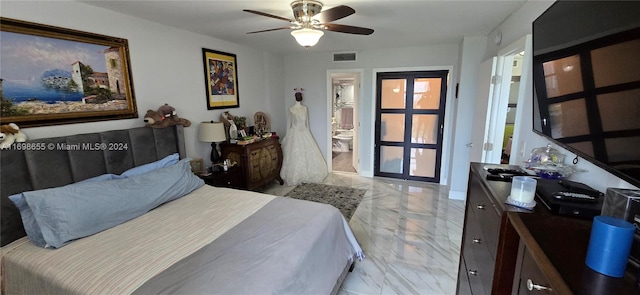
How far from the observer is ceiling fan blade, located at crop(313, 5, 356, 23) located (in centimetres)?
176

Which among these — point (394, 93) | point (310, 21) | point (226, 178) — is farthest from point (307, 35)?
point (394, 93)

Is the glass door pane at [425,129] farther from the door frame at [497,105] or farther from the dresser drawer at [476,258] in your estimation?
the dresser drawer at [476,258]

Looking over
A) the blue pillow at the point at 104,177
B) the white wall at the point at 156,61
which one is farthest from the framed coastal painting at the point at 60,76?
the blue pillow at the point at 104,177

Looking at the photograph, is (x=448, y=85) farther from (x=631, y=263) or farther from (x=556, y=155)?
(x=631, y=263)

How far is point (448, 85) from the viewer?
162 inches

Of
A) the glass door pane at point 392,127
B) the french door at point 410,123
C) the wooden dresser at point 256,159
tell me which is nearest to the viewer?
the wooden dresser at point 256,159

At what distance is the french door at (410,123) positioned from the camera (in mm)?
4277

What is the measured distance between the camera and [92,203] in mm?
1696

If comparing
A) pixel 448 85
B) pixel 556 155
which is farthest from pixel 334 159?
pixel 556 155

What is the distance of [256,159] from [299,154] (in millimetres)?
912

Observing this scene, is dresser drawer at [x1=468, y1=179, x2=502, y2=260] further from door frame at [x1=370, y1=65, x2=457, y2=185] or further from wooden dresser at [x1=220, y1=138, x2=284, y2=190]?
door frame at [x1=370, y1=65, x2=457, y2=185]

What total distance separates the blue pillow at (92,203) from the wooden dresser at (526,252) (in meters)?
2.20

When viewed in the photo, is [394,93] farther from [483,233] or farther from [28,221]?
[28,221]

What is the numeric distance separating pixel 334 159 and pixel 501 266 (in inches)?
211
